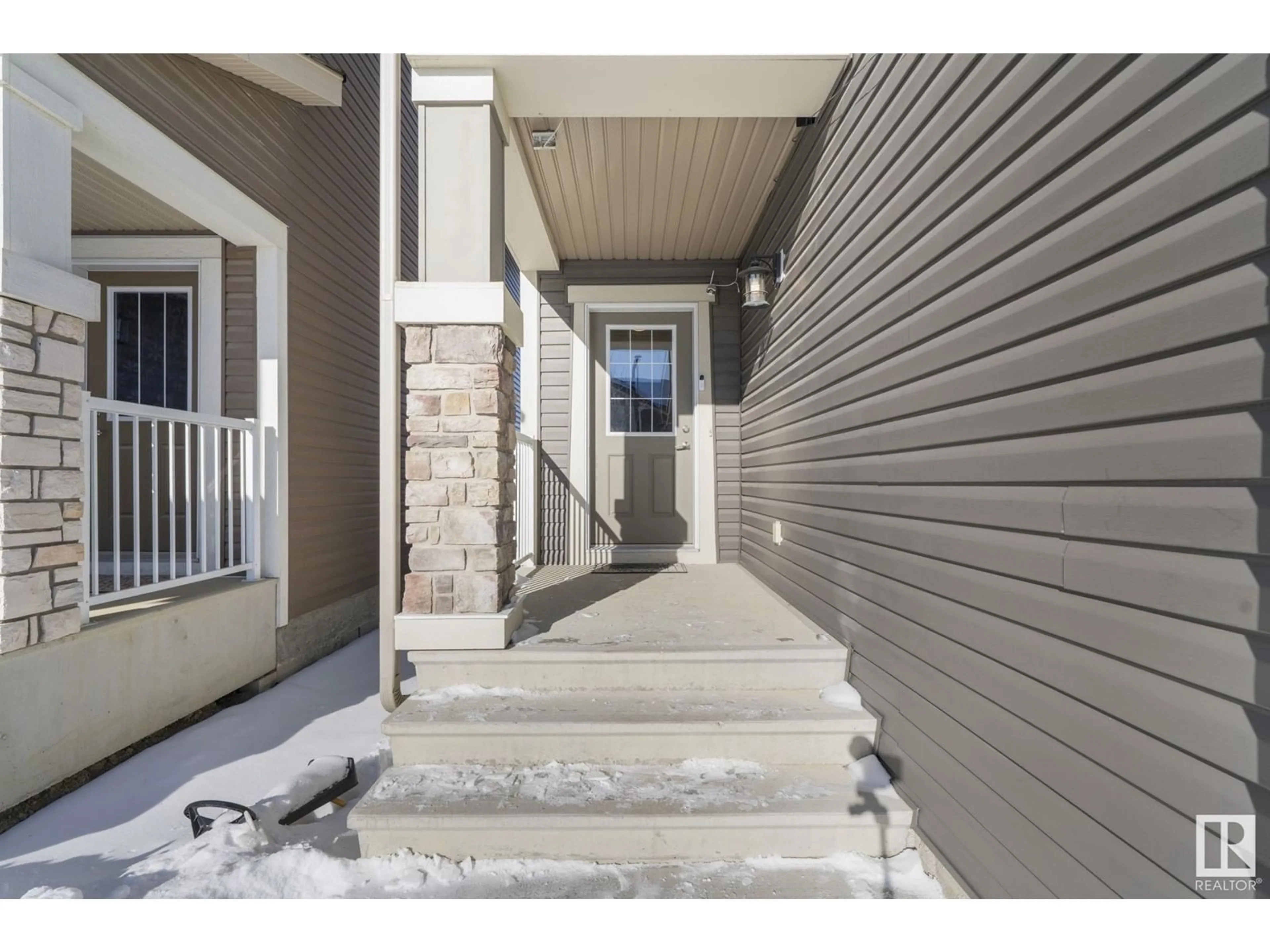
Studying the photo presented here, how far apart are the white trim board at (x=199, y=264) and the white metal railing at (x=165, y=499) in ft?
1.05

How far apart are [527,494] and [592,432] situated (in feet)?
2.45

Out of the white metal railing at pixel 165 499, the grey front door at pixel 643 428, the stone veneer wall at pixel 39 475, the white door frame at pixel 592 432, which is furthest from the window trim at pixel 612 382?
the stone veneer wall at pixel 39 475

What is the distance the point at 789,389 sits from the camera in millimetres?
3008

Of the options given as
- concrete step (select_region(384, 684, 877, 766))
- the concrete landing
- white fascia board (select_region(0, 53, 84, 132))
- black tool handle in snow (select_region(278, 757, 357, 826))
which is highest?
white fascia board (select_region(0, 53, 84, 132))

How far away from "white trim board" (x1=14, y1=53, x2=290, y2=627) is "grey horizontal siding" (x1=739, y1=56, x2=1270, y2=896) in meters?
3.24

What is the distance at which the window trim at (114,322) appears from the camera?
3770mm

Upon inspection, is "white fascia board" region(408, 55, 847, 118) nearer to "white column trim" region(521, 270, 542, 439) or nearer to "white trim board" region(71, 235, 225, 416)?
"white column trim" region(521, 270, 542, 439)

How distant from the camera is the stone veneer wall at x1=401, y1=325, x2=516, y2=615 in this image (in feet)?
7.12

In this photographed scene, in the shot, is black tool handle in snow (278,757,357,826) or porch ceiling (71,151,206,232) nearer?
black tool handle in snow (278,757,357,826)

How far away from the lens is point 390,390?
91.5 inches

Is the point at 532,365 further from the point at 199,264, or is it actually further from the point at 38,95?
the point at 38,95

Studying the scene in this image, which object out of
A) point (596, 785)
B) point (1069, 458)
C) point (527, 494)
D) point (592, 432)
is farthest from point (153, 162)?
point (1069, 458)

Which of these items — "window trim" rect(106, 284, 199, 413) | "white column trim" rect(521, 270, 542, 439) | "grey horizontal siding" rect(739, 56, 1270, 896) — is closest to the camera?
"grey horizontal siding" rect(739, 56, 1270, 896)

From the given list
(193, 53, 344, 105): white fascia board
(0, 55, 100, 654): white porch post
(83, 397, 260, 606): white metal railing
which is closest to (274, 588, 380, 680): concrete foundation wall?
(83, 397, 260, 606): white metal railing
